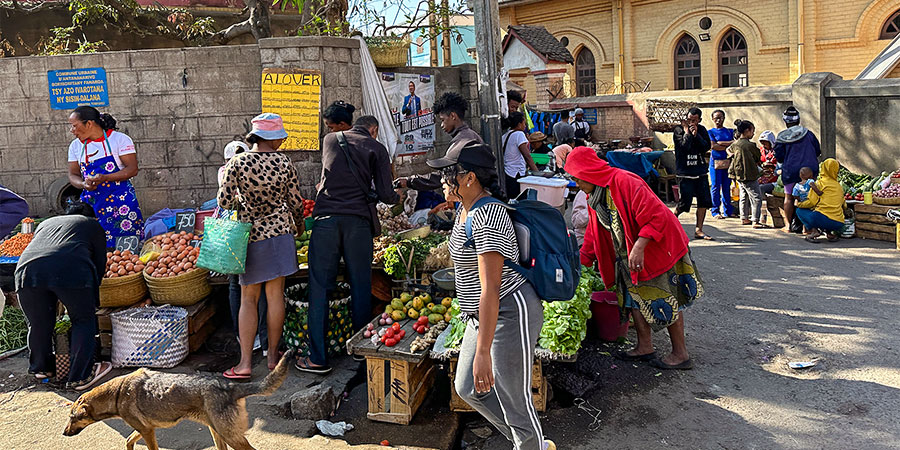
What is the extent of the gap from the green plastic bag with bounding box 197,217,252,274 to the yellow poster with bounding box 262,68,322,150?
2.58 metres

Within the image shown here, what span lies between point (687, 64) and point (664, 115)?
9.55 meters

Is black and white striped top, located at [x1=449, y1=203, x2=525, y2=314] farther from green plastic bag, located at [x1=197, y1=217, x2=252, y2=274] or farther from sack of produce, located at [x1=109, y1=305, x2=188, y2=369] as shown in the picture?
sack of produce, located at [x1=109, y1=305, x2=188, y2=369]

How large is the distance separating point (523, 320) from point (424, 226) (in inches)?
158

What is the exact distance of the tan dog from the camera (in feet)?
13.5

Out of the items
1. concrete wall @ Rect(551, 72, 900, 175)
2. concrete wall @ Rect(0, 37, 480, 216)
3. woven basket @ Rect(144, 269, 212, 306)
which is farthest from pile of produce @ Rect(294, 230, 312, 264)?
concrete wall @ Rect(551, 72, 900, 175)

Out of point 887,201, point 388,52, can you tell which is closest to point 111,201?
point 388,52

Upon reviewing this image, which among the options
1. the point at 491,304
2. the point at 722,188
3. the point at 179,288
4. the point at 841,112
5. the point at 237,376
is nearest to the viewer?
the point at 491,304

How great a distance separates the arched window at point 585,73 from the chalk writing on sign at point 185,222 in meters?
19.6

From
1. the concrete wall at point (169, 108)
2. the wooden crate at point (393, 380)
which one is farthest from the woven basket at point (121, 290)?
the wooden crate at point (393, 380)

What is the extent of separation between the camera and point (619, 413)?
5.00 meters

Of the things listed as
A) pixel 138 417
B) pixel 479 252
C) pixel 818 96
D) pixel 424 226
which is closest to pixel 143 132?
pixel 424 226

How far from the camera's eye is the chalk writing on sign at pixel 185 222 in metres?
7.86

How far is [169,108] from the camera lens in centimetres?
826

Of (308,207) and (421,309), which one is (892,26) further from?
(421,309)
